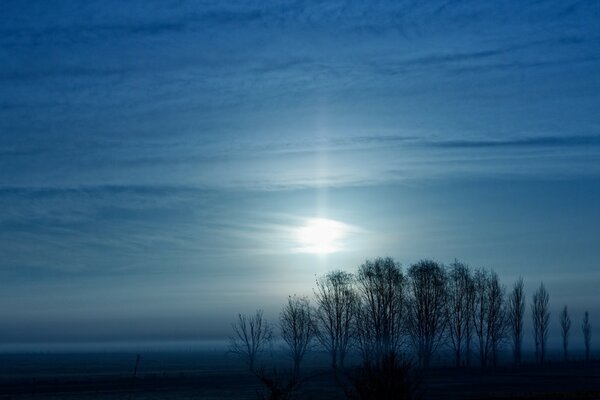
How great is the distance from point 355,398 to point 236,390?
41.6m

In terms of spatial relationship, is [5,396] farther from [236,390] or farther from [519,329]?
[519,329]

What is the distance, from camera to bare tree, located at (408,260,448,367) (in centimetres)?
8156

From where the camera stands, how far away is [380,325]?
260 ft

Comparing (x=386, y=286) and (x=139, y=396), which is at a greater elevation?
(x=386, y=286)

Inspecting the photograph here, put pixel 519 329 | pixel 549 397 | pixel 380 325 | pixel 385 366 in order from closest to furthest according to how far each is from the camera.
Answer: pixel 385 366
pixel 549 397
pixel 380 325
pixel 519 329

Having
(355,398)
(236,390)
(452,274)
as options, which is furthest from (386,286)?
(355,398)

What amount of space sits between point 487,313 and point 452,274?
677cm

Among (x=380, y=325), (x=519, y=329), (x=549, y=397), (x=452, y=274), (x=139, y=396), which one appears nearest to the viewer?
(x=549, y=397)

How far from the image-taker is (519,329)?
340ft

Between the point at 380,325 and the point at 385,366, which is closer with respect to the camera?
the point at 385,366

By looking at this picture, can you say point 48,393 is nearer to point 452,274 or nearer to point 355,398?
point 355,398

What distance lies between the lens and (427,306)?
3307 inches

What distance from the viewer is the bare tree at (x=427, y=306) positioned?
81.6 m

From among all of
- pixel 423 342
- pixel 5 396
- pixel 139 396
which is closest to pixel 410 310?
pixel 423 342
